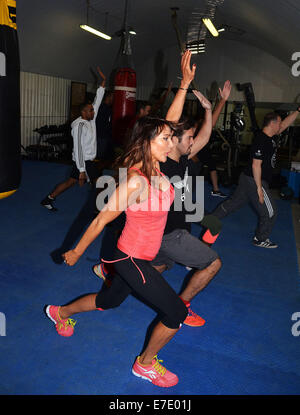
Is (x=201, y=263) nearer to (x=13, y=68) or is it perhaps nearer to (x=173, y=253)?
Result: (x=173, y=253)

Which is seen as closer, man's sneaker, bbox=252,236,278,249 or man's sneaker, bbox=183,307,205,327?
man's sneaker, bbox=183,307,205,327

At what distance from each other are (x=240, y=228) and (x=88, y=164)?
2509 millimetres

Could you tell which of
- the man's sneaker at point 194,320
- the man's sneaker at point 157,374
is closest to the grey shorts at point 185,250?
the man's sneaker at point 194,320

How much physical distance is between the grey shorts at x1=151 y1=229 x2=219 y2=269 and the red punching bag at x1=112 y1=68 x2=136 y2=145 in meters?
5.35

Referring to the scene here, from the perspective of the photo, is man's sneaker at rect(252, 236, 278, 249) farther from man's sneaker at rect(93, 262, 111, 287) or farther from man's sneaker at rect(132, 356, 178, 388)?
man's sneaker at rect(132, 356, 178, 388)

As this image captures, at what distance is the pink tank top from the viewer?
79.9 inches

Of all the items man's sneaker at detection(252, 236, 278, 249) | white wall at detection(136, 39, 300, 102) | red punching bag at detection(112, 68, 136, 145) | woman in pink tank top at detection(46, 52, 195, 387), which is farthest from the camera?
white wall at detection(136, 39, 300, 102)

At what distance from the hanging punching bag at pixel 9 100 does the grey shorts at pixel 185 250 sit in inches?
51.6

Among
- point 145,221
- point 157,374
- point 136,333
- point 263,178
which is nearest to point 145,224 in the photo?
point 145,221

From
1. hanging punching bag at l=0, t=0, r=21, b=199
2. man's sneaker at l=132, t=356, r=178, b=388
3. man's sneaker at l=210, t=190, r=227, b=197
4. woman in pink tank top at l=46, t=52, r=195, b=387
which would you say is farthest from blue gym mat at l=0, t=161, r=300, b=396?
man's sneaker at l=210, t=190, r=227, b=197

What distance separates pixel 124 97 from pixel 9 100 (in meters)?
5.00

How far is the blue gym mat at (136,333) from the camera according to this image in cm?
228

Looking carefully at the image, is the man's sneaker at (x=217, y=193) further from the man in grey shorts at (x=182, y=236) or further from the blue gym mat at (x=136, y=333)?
the man in grey shorts at (x=182, y=236)

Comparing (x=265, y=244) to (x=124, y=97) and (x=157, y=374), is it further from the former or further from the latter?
(x=124, y=97)
